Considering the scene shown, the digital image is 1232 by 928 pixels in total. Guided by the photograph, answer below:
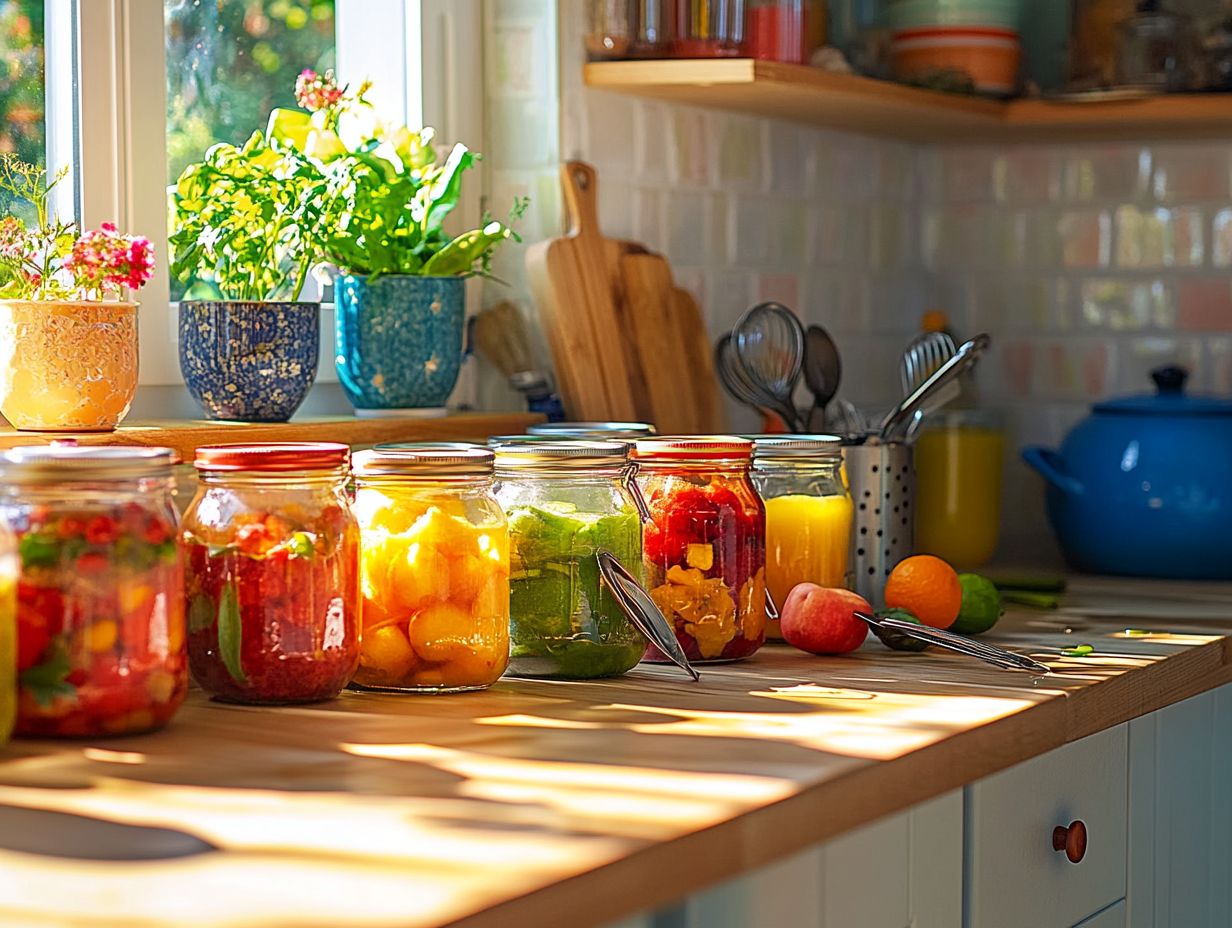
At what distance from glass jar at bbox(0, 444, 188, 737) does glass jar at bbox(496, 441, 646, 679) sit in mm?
334

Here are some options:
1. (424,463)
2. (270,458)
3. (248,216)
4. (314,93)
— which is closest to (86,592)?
(270,458)

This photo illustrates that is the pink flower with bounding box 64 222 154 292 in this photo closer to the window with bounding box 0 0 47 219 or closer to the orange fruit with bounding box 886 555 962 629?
the window with bounding box 0 0 47 219

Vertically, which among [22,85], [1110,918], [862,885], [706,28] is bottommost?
[1110,918]

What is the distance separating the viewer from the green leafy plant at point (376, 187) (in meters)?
1.82

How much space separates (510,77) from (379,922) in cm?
147

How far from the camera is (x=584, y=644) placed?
1482 mm

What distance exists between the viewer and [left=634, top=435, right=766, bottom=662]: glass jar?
1.58 m

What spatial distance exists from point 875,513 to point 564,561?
0.62 m

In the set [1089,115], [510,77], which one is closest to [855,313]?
[1089,115]

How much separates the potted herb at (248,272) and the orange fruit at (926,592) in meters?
0.60

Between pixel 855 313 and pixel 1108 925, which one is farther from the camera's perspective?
pixel 855 313

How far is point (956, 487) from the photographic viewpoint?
2.45m

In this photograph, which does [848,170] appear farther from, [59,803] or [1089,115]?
[59,803]

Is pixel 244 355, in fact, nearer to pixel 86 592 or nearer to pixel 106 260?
pixel 106 260
